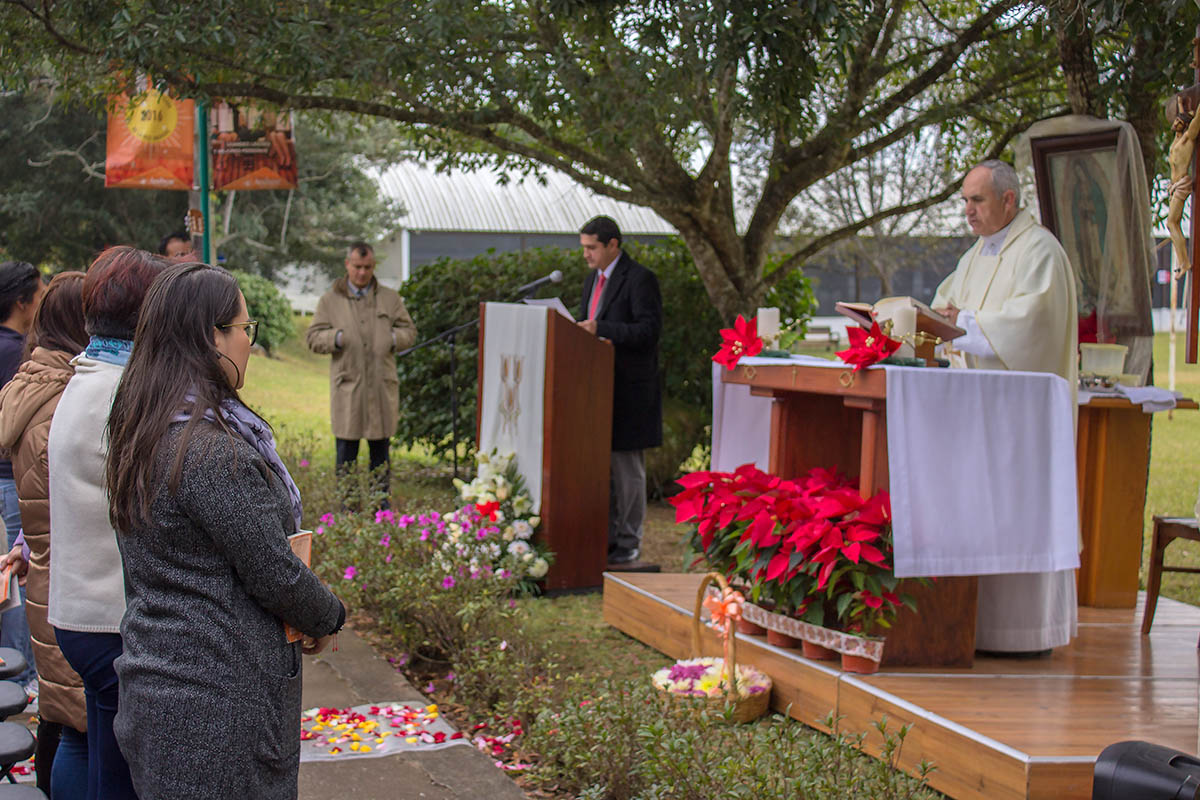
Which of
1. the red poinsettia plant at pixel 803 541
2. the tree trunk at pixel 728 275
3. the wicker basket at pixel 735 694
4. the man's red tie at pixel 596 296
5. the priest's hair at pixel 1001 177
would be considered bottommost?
the wicker basket at pixel 735 694

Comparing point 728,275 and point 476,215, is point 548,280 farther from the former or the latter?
point 476,215

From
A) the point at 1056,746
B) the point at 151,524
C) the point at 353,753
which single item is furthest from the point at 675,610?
the point at 151,524

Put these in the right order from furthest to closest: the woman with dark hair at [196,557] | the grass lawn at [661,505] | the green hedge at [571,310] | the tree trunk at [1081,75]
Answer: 1. the green hedge at [571,310]
2. the grass lawn at [661,505]
3. the tree trunk at [1081,75]
4. the woman with dark hair at [196,557]

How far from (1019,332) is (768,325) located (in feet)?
3.33

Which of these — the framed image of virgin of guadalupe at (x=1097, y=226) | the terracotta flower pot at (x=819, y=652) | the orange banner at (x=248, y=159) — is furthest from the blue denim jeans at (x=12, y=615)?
the orange banner at (x=248, y=159)

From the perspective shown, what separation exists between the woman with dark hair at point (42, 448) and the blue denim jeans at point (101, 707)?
519mm

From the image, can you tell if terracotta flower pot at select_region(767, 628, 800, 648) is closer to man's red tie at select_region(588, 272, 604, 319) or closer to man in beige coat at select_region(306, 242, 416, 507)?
man's red tie at select_region(588, 272, 604, 319)

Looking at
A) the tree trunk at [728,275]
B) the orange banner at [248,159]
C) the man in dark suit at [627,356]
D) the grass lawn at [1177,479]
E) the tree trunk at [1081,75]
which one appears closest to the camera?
the tree trunk at [1081,75]

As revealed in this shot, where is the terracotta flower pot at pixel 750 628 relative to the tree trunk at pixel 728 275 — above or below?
below

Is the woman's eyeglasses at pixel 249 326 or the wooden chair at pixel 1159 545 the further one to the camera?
the wooden chair at pixel 1159 545

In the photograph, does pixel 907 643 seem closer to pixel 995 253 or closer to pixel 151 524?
pixel 995 253

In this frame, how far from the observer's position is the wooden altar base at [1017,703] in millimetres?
3512

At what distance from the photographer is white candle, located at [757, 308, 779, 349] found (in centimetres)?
507

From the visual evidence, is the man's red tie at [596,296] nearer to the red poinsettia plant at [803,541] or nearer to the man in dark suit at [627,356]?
the man in dark suit at [627,356]
